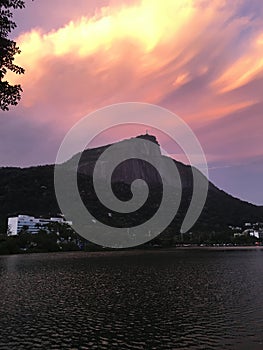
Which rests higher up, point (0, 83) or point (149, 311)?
point (0, 83)

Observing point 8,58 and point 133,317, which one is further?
point 133,317

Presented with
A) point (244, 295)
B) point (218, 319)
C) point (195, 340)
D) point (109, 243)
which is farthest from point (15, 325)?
point (109, 243)

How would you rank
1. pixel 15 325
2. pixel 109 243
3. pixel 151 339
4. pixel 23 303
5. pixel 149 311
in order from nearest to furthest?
pixel 151 339
pixel 15 325
pixel 149 311
pixel 23 303
pixel 109 243

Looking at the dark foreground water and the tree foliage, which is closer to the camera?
the tree foliage

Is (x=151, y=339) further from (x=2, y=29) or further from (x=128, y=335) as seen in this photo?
(x=2, y=29)

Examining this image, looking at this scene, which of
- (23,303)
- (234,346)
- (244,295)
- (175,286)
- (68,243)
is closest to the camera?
(234,346)

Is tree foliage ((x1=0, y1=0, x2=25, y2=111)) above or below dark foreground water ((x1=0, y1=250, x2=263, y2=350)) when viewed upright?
above

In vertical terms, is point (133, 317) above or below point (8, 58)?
below

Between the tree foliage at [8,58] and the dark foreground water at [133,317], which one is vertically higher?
the tree foliage at [8,58]

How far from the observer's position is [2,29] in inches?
539

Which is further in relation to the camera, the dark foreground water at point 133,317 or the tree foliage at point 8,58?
the dark foreground water at point 133,317

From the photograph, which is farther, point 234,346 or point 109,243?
point 109,243

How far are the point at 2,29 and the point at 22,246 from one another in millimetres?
149905

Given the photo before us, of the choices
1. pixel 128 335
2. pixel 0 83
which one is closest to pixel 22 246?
pixel 128 335
